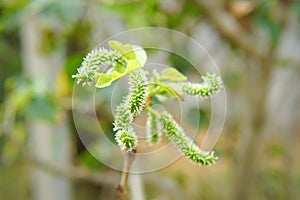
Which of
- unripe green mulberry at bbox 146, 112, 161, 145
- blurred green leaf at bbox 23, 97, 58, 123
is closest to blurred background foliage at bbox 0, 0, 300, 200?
blurred green leaf at bbox 23, 97, 58, 123

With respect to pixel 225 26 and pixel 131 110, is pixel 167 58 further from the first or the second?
pixel 131 110

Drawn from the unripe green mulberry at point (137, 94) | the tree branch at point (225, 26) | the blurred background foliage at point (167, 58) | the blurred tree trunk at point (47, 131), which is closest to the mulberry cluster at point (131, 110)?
the unripe green mulberry at point (137, 94)

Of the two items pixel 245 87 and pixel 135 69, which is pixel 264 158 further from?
pixel 135 69

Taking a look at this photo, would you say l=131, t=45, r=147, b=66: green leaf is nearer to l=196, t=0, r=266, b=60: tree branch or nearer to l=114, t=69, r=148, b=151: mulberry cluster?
l=114, t=69, r=148, b=151: mulberry cluster

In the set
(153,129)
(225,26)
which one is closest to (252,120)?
(225,26)

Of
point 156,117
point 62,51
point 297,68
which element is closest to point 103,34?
point 62,51

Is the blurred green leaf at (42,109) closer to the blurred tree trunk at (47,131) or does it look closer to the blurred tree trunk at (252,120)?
the blurred tree trunk at (47,131)

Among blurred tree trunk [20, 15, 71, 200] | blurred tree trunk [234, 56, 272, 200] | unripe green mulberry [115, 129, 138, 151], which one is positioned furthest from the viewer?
blurred tree trunk [20, 15, 71, 200]
